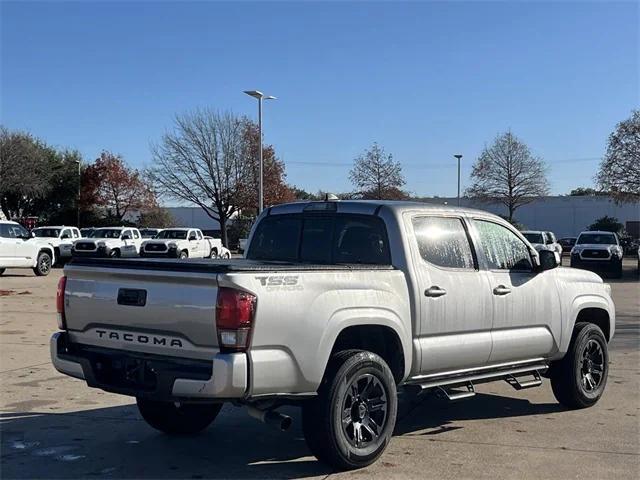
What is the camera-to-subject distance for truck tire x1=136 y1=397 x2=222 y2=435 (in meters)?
6.21

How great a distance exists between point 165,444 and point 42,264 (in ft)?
70.9

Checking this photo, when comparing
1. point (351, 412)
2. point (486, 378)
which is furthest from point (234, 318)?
point (486, 378)

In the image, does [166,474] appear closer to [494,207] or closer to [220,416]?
[220,416]

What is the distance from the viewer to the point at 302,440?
242 inches

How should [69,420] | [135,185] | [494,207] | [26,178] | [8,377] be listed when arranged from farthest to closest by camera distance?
[494,207]
[135,185]
[26,178]
[8,377]
[69,420]

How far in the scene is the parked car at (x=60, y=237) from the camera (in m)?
32.9

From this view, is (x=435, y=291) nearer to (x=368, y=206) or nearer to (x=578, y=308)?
(x=368, y=206)

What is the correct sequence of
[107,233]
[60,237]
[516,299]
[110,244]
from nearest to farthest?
1. [516,299]
2. [110,244]
3. [60,237]
4. [107,233]

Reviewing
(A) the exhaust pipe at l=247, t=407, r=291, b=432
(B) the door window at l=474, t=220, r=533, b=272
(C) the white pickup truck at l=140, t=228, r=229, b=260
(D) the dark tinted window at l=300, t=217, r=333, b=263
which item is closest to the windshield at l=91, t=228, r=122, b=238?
(C) the white pickup truck at l=140, t=228, r=229, b=260

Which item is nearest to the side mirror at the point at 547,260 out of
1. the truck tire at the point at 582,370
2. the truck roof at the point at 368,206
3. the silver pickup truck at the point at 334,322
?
the silver pickup truck at the point at 334,322

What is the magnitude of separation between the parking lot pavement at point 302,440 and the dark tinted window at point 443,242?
153 cm

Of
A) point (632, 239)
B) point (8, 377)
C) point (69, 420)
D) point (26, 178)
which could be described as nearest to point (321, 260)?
point (69, 420)

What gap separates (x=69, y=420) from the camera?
671 centimetres

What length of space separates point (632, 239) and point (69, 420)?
53.0m
